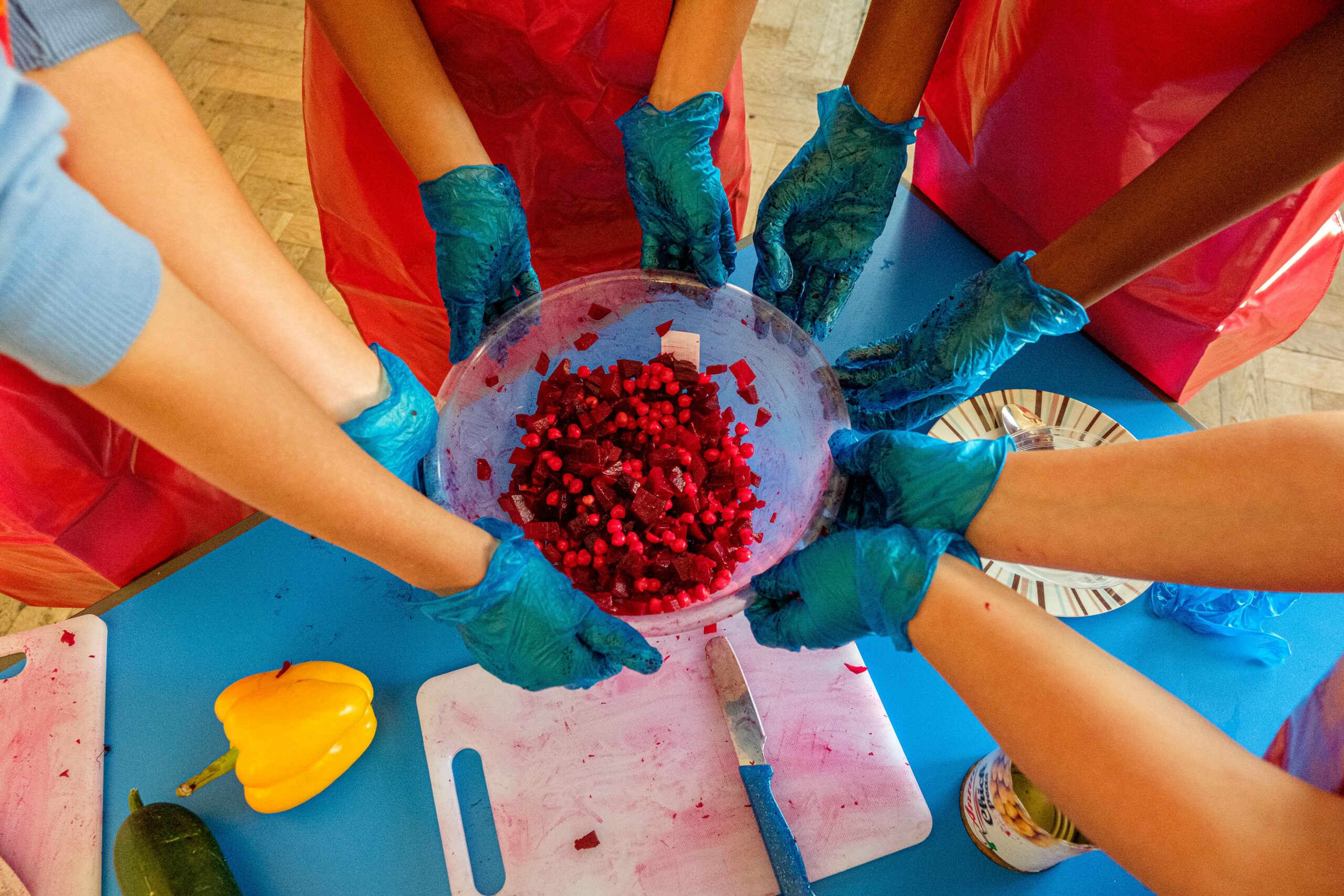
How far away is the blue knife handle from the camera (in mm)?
1029

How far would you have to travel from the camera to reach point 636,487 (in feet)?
3.99

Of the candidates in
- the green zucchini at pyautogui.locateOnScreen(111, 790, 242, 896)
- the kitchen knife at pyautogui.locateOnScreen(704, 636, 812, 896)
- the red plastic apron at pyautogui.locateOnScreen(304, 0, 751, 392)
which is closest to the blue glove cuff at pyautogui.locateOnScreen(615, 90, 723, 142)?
the red plastic apron at pyautogui.locateOnScreen(304, 0, 751, 392)

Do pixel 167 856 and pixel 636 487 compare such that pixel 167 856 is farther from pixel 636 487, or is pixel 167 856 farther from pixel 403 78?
pixel 403 78

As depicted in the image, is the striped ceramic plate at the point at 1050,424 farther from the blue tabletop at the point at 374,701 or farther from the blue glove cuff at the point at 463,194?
the blue glove cuff at the point at 463,194

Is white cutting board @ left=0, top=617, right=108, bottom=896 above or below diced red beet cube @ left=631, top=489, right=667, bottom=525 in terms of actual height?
below

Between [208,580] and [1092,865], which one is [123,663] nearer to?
[208,580]

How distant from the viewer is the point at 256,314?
0.93 metres

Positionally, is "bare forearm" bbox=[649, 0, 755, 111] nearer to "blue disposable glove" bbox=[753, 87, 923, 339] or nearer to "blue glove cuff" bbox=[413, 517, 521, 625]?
"blue disposable glove" bbox=[753, 87, 923, 339]

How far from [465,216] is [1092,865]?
4.66 ft

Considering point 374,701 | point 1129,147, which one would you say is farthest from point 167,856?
point 1129,147

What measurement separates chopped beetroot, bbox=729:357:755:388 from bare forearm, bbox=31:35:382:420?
26.3 inches

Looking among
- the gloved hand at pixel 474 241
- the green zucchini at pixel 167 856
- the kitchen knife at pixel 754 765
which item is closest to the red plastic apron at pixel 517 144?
the gloved hand at pixel 474 241

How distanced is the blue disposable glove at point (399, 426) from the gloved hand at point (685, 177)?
491 millimetres

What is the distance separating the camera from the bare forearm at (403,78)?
1234 millimetres
